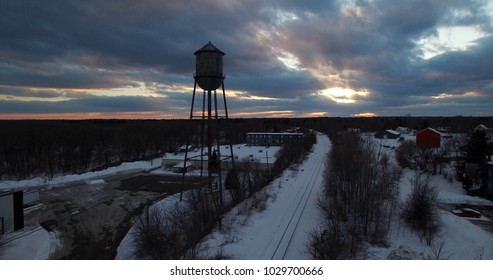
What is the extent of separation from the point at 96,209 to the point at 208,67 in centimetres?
1555

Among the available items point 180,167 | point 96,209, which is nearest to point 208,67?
point 96,209

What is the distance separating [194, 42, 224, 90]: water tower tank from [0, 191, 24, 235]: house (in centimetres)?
1378

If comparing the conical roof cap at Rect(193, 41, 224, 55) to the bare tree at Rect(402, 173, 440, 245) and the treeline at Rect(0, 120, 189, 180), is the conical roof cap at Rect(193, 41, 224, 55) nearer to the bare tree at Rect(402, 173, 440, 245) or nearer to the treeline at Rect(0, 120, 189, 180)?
the bare tree at Rect(402, 173, 440, 245)

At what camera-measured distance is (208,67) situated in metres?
21.5

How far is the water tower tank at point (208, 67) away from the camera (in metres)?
21.5

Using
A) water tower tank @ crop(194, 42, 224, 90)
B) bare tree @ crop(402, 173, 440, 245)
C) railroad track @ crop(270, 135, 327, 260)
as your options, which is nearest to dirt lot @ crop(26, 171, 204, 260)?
railroad track @ crop(270, 135, 327, 260)

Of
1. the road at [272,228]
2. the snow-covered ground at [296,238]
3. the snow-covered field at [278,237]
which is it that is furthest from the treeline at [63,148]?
the snow-covered ground at [296,238]

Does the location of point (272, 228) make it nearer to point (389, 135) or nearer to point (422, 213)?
point (422, 213)

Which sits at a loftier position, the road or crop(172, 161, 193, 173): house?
the road

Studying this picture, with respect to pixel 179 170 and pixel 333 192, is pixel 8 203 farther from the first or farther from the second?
pixel 179 170

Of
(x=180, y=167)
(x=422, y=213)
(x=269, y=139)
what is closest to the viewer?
(x=422, y=213)

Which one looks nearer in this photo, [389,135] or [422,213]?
[422,213]

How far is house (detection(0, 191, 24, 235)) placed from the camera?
1921 centimetres

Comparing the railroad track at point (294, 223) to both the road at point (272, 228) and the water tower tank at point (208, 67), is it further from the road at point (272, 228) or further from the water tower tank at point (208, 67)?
the water tower tank at point (208, 67)
